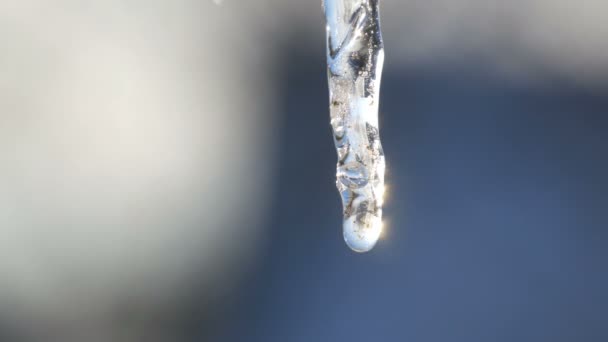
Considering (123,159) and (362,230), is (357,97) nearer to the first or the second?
(362,230)

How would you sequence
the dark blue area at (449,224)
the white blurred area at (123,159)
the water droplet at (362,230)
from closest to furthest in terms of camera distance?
the water droplet at (362,230) → the white blurred area at (123,159) → the dark blue area at (449,224)

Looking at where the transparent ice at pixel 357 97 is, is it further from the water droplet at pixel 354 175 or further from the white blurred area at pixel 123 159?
the white blurred area at pixel 123 159

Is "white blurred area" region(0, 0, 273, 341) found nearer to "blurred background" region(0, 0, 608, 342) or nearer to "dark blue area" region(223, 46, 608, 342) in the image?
"blurred background" region(0, 0, 608, 342)

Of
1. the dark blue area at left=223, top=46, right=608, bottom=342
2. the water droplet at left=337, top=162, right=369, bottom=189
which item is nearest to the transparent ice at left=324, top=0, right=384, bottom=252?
the water droplet at left=337, top=162, right=369, bottom=189

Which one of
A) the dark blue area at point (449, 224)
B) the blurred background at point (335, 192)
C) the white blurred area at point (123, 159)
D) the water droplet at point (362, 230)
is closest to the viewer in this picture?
the water droplet at point (362, 230)

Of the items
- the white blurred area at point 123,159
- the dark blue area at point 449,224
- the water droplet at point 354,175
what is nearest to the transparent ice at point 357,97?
the water droplet at point 354,175

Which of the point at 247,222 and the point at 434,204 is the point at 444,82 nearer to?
the point at 434,204

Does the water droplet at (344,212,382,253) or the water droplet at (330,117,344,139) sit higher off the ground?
the water droplet at (330,117,344,139)

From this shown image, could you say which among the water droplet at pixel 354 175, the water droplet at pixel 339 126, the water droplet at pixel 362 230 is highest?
the water droplet at pixel 339 126
